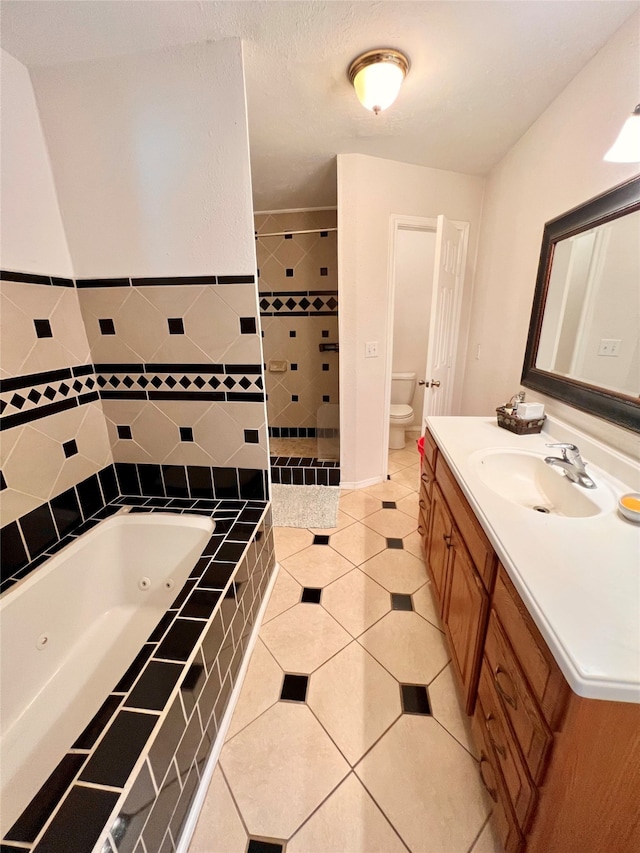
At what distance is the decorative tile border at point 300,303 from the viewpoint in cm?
328

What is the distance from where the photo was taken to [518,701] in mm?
761

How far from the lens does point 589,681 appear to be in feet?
1.79

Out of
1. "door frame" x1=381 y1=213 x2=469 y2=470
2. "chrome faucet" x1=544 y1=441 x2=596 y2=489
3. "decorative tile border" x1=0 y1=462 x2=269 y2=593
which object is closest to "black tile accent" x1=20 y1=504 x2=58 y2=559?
"decorative tile border" x1=0 y1=462 x2=269 y2=593

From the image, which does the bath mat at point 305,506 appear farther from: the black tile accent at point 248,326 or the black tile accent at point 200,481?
the black tile accent at point 248,326

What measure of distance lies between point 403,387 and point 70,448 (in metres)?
3.02

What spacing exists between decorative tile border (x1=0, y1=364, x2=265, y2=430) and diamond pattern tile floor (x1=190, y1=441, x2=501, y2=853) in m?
1.09

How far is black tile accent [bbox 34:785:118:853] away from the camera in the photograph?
2.05 ft

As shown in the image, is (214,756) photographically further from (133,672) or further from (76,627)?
(76,627)

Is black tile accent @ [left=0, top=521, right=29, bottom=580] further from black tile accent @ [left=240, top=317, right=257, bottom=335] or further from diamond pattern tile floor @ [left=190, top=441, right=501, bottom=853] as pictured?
black tile accent @ [left=240, top=317, right=257, bottom=335]

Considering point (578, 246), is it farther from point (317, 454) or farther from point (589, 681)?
point (317, 454)

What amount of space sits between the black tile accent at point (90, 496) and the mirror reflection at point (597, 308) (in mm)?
2264

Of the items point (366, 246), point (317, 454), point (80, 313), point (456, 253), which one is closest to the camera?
point (80, 313)

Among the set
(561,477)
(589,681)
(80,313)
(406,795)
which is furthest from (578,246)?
(80,313)

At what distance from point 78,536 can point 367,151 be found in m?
2.66
